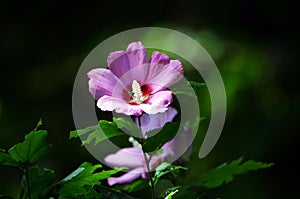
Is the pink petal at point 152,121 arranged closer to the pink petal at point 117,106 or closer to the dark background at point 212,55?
the pink petal at point 117,106

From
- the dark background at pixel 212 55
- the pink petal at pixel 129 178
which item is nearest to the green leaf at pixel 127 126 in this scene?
the pink petal at pixel 129 178

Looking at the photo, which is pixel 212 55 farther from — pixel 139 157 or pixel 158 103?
pixel 158 103

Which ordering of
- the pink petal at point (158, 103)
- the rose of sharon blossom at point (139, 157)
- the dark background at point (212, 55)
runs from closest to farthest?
the pink petal at point (158, 103)
the rose of sharon blossom at point (139, 157)
the dark background at point (212, 55)

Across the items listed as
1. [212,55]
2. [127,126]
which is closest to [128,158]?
[127,126]

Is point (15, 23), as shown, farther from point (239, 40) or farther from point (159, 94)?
point (159, 94)

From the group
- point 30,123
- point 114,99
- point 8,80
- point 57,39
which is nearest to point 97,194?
point 114,99

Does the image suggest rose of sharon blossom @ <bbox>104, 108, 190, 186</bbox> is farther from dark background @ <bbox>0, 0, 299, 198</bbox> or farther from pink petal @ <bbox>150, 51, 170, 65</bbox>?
dark background @ <bbox>0, 0, 299, 198</bbox>
